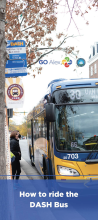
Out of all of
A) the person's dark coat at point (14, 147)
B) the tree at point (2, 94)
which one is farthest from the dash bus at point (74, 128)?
the tree at point (2, 94)

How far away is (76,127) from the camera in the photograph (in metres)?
6.76

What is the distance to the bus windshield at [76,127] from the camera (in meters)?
6.71

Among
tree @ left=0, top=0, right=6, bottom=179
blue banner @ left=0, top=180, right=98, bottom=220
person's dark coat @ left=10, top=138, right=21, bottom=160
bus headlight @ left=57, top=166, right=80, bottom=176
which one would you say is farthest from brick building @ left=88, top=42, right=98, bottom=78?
tree @ left=0, top=0, right=6, bottom=179

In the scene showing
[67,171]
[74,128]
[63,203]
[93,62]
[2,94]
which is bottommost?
[63,203]

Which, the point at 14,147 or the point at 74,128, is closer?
the point at 74,128

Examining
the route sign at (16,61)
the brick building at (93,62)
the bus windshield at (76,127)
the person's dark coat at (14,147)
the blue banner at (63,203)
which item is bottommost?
the blue banner at (63,203)

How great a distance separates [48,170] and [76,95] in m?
2.21

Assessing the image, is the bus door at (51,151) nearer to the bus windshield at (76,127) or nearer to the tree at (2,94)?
the bus windshield at (76,127)

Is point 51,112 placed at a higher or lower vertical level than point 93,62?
lower

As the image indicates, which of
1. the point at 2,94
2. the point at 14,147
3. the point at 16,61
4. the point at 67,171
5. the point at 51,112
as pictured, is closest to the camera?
the point at 2,94

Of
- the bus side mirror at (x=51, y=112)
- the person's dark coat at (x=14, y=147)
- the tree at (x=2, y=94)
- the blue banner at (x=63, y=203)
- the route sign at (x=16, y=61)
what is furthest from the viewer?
the person's dark coat at (x=14, y=147)

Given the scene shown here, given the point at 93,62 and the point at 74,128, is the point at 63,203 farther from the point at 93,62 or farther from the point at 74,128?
the point at 93,62

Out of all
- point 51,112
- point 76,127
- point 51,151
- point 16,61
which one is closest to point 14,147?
point 51,151

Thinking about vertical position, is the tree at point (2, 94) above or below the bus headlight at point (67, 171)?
above
